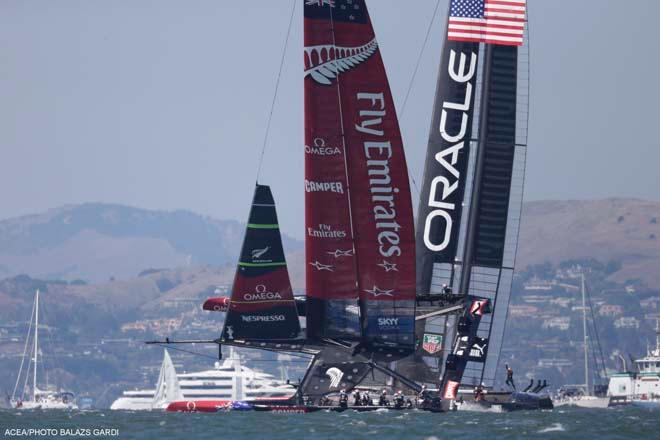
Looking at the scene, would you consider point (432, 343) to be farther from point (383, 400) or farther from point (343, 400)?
point (343, 400)

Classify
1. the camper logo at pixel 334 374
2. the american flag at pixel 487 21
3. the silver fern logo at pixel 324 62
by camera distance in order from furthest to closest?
the american flag at pixel 487 21 → the camper logo at pixel 334 374 → the silver fern logo at pixel 324 62

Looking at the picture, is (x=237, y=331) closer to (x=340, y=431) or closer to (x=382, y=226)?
(x=382, y=226)

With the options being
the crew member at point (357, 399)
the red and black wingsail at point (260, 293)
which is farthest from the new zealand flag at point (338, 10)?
the crew member at point (357, 399)

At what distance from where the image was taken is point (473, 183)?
67125 millimetres

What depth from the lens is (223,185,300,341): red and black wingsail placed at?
60.5 m

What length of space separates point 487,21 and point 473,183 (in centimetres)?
614

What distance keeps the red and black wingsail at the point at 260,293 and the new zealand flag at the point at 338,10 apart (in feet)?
22.1

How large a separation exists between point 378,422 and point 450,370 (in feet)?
28.3

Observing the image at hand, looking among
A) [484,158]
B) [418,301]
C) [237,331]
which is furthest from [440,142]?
[237,331]

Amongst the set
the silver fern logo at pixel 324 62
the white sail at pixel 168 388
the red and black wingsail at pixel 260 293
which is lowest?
the white sail at pixel 168 388

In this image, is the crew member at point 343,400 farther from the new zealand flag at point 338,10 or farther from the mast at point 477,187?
the new zealand flag at point 338,10

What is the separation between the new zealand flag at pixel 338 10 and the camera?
58031mm

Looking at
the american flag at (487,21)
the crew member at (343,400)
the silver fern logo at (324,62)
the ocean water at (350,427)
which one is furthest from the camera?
the american flag at (487,21)

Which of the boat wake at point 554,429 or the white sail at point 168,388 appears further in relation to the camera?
the white sail at point 168,388
